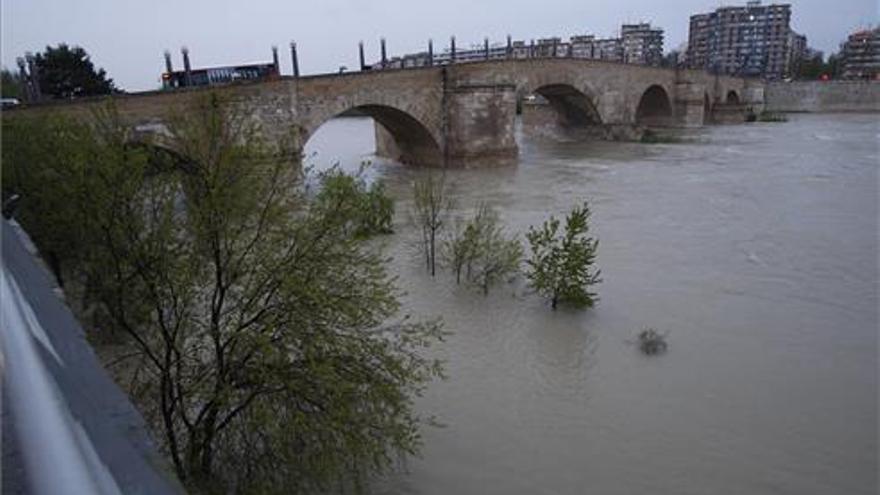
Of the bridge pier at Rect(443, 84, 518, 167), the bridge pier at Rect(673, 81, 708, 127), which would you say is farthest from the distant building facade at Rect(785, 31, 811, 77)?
the bridge pier at Rect(443, 84, 518, 167)

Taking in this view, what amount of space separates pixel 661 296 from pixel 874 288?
10.9ft

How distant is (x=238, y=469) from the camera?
4.59m

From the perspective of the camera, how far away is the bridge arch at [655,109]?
4128 centimetres

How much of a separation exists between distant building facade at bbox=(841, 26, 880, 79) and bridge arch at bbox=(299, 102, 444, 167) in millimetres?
79784

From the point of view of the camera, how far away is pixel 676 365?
24.9ft

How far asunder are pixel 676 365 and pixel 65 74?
25.4m

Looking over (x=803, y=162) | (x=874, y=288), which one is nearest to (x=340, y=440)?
(x=874, y=288)

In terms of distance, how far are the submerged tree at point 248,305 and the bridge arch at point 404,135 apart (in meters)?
13.9

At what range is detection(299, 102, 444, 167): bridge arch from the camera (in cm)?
2123

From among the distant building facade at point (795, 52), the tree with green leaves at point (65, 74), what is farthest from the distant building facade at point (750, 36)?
the tree with green leaves at point (65, 74)

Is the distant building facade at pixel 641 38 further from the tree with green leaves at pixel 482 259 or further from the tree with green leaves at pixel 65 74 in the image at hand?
the tree with green leaves at pixel 482 259

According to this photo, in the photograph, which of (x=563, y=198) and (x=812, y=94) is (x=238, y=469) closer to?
(x=563, y=198)

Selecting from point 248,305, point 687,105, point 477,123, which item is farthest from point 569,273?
point 687,105

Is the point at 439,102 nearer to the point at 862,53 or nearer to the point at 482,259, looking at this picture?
the point at 482,259
